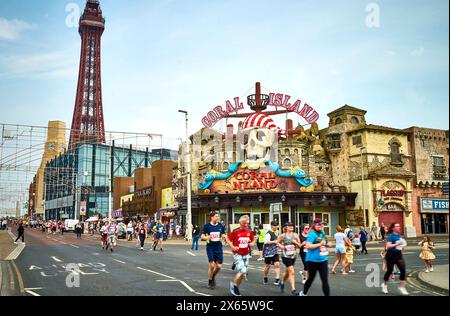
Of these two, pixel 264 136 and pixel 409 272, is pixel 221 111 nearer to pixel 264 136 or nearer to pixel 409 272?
pixel 264 136

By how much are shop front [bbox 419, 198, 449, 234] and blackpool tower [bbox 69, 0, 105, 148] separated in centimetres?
10512

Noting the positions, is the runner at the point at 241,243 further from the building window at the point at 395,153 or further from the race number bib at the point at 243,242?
the building window at the point at 395,153

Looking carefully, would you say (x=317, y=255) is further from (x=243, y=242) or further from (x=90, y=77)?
(x=90, y=77)

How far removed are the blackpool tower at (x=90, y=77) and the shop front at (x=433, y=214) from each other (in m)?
105

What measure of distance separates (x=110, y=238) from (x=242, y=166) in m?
18.0

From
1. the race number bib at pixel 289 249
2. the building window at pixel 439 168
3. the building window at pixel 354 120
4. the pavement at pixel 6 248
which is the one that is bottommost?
the pavement at pixel 6 248

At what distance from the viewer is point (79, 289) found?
10.9m

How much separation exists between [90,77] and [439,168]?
12081 cm

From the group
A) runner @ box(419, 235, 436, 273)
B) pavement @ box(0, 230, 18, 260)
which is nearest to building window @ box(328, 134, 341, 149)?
runner @ box(419, 235, 436, 273)

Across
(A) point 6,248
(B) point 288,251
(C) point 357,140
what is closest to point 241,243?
(B) point 288,251

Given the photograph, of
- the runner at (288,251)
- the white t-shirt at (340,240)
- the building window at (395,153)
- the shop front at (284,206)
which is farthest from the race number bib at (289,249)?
the building window at (395,153)

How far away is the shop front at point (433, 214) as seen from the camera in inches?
1630

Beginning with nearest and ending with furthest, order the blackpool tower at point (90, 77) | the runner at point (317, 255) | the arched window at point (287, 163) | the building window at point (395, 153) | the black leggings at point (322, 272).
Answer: the black leggings at point (322, 272), the runner at point (317, 255), the arched window at point (287, 163), the building window at point (395, 153), the blackpool tower at point (90, 77)
